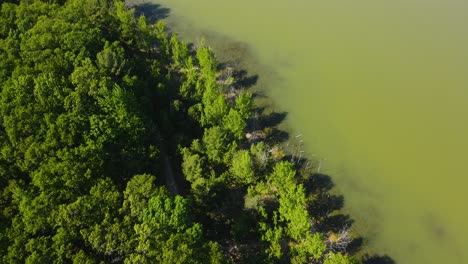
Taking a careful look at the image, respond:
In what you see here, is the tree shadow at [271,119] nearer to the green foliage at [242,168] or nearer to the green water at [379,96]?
the green water at [379,96]

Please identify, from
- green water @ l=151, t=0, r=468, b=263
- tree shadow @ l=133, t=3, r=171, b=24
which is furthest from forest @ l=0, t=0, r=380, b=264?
tree shadow @ l=133, t=3, r=171, b=24

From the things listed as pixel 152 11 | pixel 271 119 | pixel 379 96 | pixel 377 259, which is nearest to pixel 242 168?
pixel 271 119

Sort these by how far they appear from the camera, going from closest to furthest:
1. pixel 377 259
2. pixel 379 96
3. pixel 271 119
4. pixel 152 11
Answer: pixel 377 259
pixel 271 119
pixel 379 96
pixel 152 11

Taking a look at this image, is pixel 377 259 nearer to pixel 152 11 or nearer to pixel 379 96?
pixel 379 96

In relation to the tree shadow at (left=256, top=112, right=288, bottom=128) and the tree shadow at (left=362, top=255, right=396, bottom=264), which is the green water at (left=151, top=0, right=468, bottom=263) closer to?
the tree shadow at (left=362, top=255, right=396, bottom=264)

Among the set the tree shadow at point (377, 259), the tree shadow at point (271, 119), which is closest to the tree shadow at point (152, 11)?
the tree shadow at point (271, 119)
